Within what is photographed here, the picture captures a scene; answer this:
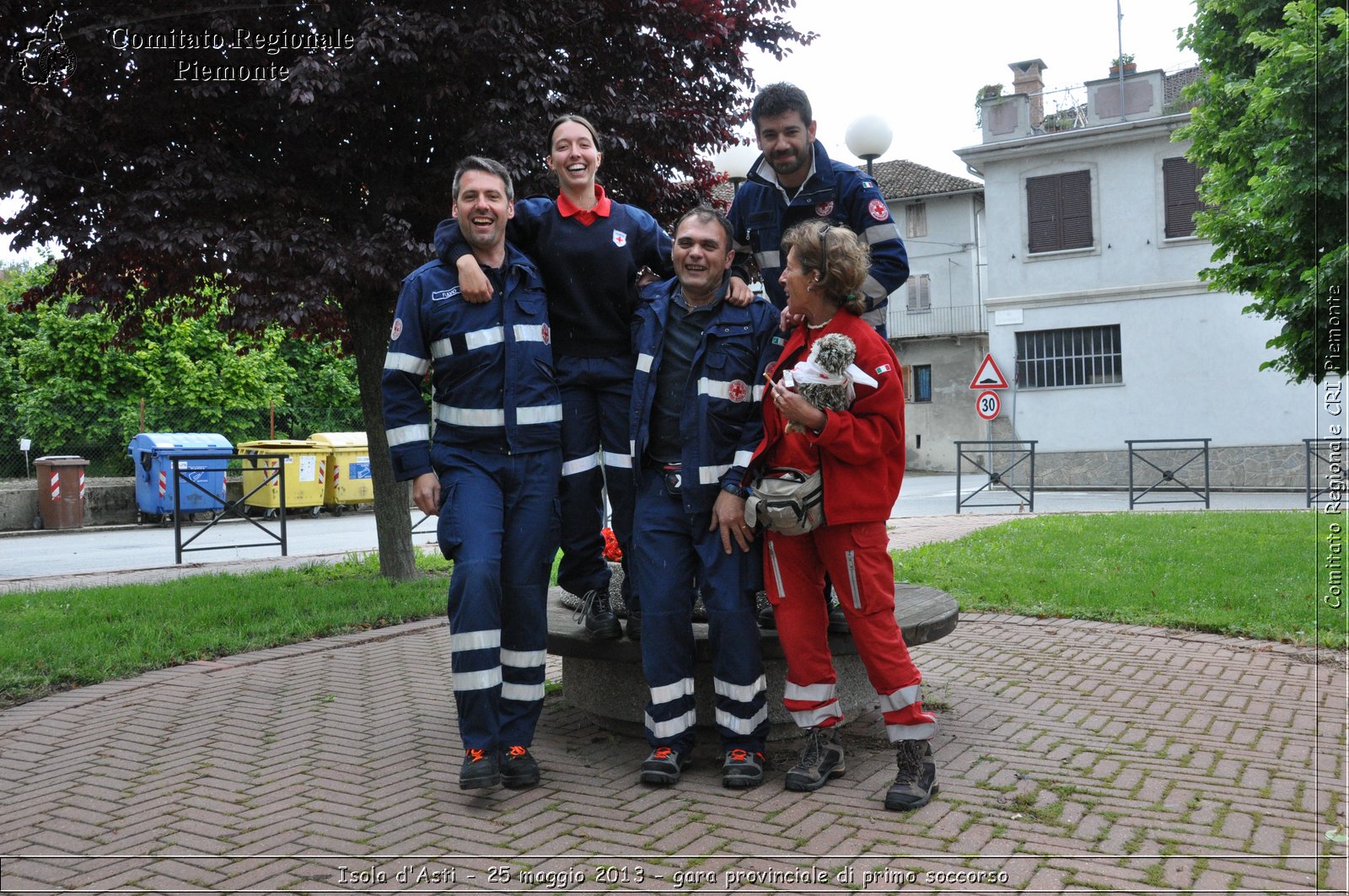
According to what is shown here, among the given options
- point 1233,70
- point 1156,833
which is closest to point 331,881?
point 1156,833

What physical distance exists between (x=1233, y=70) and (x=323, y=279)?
1356 cm

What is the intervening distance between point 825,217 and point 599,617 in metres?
1.96

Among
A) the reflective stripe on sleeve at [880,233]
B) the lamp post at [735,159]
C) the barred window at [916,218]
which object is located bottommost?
the reflective stripe on sleeve at [880,233]

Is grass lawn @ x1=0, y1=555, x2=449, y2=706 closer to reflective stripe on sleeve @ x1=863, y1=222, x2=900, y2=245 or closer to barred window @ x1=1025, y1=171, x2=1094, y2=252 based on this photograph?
reflective stripe on sleeve @ x1=863, y1=222, x2=900, y2=245

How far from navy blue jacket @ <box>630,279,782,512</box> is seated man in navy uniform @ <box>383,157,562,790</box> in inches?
15.9

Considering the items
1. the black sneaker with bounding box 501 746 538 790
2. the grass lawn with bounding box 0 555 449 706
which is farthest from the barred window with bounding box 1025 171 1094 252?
the black sneaker with bounding box 501 746 538 790

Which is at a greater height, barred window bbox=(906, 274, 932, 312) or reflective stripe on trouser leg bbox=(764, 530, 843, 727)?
barred window bbox=(906, 274, 932, 312)

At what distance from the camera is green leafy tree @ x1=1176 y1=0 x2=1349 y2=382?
1026cm

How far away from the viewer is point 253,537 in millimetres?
19297

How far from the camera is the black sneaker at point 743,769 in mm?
4066

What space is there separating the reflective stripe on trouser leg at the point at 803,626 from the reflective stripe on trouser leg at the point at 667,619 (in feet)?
1.18

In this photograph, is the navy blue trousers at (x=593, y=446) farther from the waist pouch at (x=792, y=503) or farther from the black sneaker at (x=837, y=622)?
the black sneaker at (x=837, y=622)

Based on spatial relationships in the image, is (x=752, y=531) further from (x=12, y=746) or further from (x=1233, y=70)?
(x=1233, y=70)

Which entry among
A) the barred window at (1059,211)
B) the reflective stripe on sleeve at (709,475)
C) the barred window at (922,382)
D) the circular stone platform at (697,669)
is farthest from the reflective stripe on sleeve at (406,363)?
the barred window at (922,382)
